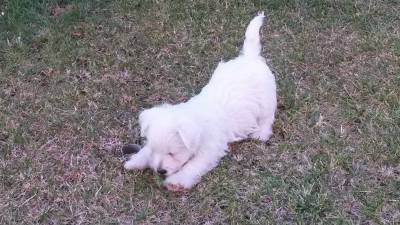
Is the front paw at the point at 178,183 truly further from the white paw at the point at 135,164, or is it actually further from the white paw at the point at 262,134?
the white paw at the point at 262,134

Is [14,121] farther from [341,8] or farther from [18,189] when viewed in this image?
[341,8]

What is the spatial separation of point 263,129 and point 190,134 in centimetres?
80

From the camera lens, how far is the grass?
11.4 ft

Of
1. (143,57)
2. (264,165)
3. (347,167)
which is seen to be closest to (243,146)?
(264,165)

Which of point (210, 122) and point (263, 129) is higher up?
point (210, 122)

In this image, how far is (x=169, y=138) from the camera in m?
3.33

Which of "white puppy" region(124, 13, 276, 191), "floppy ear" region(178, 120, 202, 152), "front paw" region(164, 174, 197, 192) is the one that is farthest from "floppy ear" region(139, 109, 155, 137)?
"front paw" region(164, 174, 197, 192)

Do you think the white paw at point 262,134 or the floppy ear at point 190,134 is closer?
the floppy ear at point 190,134

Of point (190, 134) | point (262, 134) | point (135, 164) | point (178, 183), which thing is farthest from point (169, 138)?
point (262, 134)

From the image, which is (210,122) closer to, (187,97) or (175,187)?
(175,187)

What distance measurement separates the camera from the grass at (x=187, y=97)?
11.4 ft

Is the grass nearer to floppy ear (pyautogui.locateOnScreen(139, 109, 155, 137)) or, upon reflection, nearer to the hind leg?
the hind leg

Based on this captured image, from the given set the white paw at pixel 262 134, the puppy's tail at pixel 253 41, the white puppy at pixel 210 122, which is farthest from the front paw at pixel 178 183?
the puppy's tail at pixel 253 41

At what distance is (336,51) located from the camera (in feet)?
16.3
